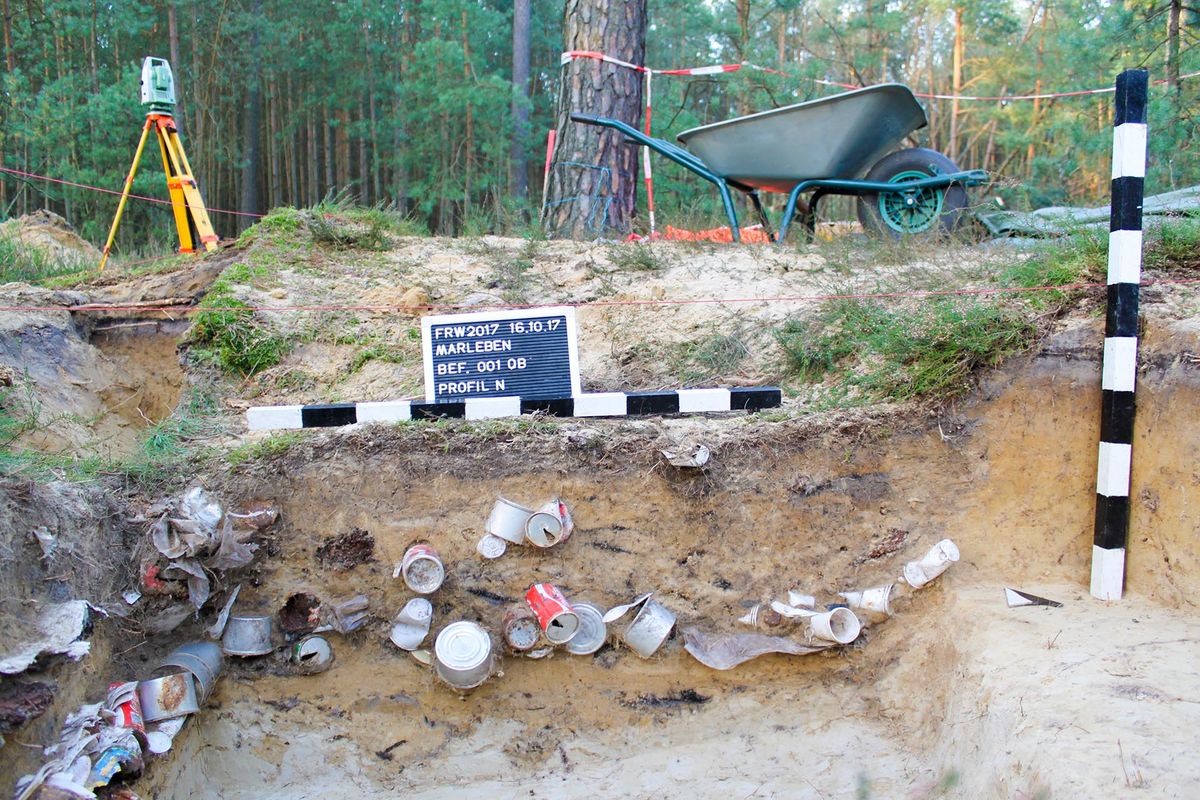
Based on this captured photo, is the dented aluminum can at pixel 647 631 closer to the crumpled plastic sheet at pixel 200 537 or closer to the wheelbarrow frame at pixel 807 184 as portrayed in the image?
A: the crumpled plastic sheet at pixel 200 537

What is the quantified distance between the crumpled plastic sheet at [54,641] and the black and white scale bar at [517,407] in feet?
3.57

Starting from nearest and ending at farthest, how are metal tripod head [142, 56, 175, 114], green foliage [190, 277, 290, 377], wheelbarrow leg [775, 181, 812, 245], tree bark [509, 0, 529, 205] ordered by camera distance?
green foliage [190, 277, 290, 377] < wheelbarrow leg [775, 181, 812, 245] < metal tripod head [142, 56, 175, 114] < tree bark [509, 0, 529, 205]

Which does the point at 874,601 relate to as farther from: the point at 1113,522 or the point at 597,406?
the point at 597,406

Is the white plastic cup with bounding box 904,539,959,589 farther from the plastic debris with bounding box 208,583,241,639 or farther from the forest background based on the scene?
the forest background

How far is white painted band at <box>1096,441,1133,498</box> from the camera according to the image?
3.21m

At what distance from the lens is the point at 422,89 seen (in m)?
12.7

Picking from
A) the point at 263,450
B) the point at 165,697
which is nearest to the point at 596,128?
the point at 263,450

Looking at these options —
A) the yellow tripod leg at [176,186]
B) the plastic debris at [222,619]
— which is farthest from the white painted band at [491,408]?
the yellow tripod leg at [176,186]

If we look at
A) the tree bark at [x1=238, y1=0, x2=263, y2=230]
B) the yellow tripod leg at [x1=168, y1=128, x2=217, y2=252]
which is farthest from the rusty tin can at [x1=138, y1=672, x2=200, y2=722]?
the tree bark at [x1=238, y1=0, x2=263, y2=230]

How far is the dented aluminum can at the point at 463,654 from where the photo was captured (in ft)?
10.5

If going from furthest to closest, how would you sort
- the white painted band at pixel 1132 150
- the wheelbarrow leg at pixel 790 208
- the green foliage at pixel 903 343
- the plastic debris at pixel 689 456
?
the wheelbarrow leg at pixel 790 208, the green foliage at pixel 903 343, the plastic debris at pixel 689 456, the white painted band at pixel 1132 150

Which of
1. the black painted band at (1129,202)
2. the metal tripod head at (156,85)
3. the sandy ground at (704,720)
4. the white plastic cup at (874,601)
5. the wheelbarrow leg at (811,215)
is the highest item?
the metal tripod head at (156,85)

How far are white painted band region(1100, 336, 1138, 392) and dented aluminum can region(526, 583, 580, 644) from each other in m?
2.16

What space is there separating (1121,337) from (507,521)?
2356 millimetres
